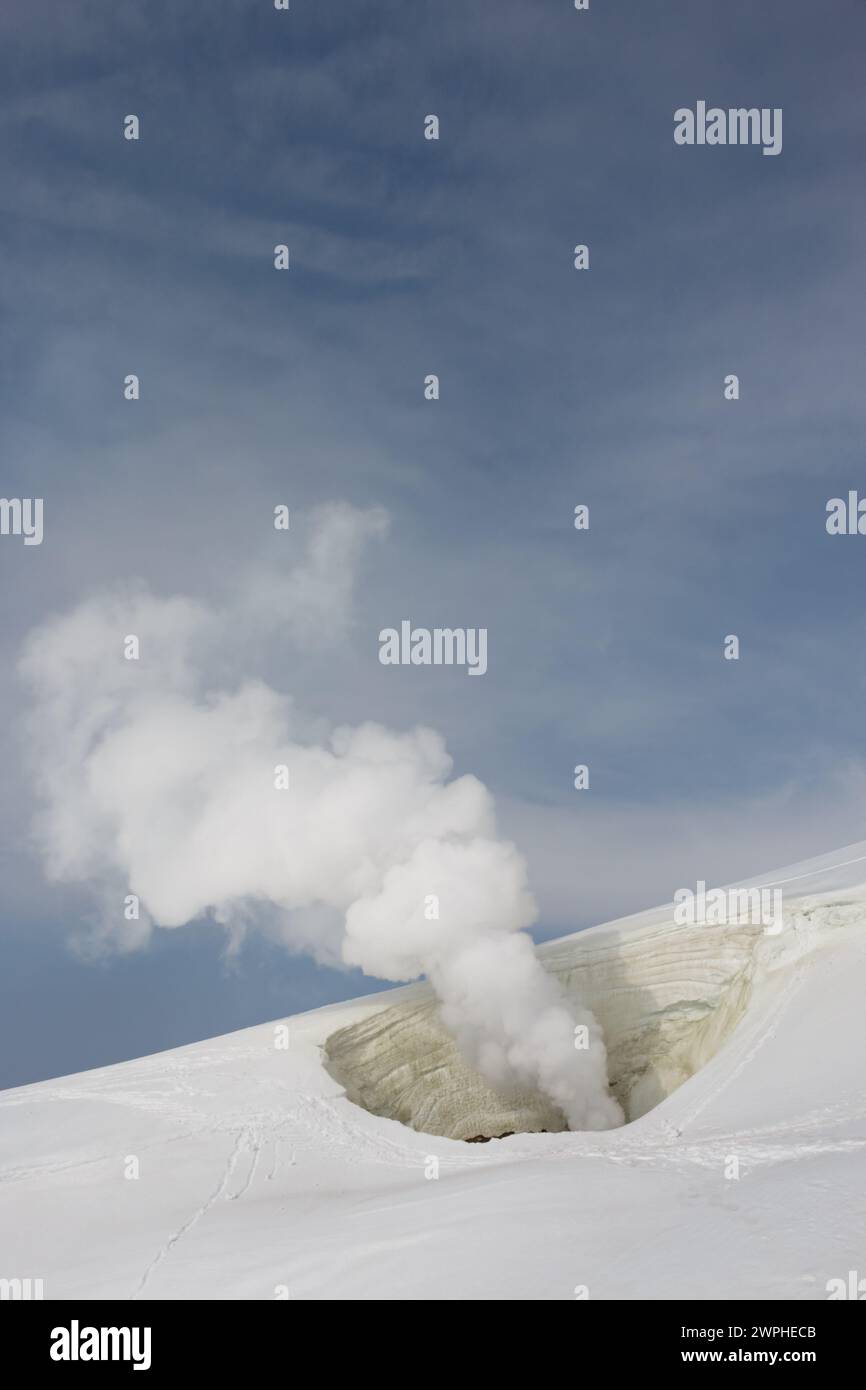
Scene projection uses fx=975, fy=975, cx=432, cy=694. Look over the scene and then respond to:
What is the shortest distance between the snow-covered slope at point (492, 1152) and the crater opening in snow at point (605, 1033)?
67 mm

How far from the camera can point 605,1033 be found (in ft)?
89.1

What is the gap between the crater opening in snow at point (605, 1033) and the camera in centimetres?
2348

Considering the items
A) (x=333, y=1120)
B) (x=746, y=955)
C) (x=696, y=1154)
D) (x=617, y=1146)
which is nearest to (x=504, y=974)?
(x=746, y=955)

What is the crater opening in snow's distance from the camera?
23.5 m

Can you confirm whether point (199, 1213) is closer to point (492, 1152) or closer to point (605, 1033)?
point (492, 1152)

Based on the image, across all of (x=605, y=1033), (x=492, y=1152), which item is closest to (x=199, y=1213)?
(x=492, y=1152)

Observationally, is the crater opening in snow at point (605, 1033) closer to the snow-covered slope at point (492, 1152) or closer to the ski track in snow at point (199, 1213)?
the snow-covered slope at point (492, 1152)

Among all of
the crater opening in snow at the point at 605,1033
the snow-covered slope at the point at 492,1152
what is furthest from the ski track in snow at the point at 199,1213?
the crater opening in snow at the point at 605,1033

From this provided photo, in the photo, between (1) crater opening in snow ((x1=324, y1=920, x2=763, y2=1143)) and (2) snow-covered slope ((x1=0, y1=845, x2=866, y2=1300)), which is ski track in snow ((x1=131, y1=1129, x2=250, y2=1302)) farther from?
(1) crater opening in snow ((x1=324, y1=920, x2=763, y2=1143))

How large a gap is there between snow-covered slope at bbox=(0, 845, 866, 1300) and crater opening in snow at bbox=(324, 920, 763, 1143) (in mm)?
67

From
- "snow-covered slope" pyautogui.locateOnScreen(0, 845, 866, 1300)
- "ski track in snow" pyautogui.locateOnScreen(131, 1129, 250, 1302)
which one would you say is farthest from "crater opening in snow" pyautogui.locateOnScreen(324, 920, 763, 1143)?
"ski track in snow" pyautogui.locateOnScreen(131, 1129, 250, 1302)

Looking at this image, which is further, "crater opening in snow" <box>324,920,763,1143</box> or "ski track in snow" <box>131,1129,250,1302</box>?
"crater opening in snow" <box>324,920,763,1143</box>

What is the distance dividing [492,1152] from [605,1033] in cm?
1171
